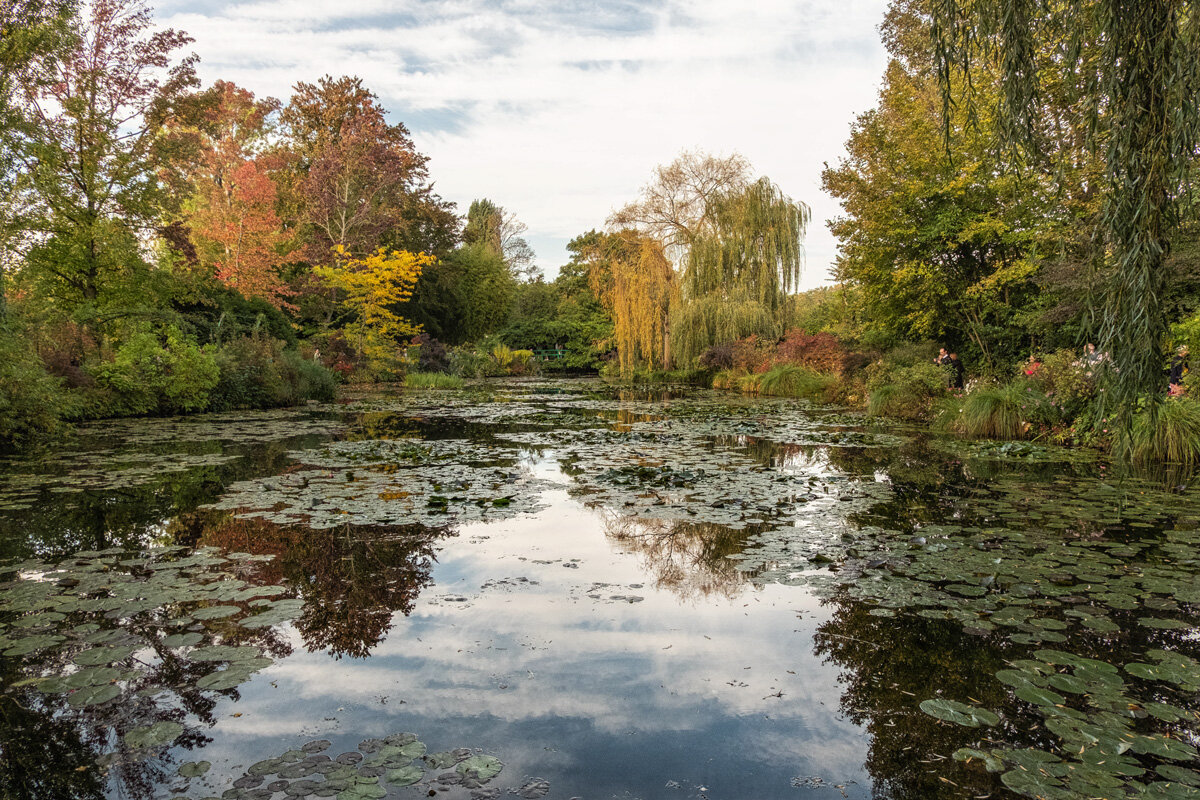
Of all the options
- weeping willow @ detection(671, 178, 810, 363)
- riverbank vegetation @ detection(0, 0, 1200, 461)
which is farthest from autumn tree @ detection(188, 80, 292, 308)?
weeping willow @ detection(671, 178, 810, 363)

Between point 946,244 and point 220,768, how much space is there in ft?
47.4

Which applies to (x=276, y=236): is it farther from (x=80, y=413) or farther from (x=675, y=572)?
(x=675, y=572)

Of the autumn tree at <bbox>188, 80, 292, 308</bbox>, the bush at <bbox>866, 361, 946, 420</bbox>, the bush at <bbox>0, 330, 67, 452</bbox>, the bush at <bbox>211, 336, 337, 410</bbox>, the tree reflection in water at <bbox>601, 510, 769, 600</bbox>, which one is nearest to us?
the tree reflection in water at <bbox>601, 510, 769, 600</bbox>

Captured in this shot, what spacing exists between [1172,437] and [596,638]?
324 inches

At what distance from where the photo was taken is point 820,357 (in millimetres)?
20062

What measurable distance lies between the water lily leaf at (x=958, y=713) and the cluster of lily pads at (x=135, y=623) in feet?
8.92

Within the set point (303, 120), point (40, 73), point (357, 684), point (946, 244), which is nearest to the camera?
point (357, 684)

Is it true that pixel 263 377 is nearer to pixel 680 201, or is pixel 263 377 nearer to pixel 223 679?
pixel 223 679

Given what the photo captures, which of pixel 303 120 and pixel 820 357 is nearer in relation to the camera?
pixel 820 357

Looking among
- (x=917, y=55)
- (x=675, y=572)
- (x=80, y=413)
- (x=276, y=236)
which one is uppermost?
(x=917, y=55)

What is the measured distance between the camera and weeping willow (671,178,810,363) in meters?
22.9

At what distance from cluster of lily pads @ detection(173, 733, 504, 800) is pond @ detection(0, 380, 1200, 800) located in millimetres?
10

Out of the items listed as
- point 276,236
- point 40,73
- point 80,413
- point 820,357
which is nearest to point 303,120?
point 276,236

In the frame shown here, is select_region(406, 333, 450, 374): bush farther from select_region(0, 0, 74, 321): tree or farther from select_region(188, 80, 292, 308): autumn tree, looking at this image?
select_region(0, 0, 74, 321): tree
